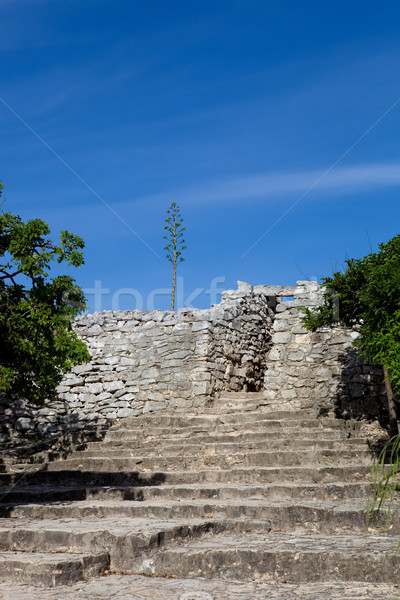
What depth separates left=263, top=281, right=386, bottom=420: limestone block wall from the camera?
1207 cm

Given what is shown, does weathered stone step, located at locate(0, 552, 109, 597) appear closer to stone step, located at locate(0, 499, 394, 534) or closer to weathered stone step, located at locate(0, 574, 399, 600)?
weathered stone step, located at locate(0, 574, 399, 600)

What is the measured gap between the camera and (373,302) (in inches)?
356

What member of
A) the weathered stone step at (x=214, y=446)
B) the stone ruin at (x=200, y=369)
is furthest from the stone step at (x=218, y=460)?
the stone ruin at (x=200, y=369)

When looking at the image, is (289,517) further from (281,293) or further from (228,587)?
(281,293)

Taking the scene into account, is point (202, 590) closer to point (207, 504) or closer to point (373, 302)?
point (207, 504)

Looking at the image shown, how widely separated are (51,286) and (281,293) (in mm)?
10145

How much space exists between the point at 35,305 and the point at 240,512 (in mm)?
3472

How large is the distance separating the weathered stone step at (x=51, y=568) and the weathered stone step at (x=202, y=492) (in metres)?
2.79

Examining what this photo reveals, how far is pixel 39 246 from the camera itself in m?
7.56

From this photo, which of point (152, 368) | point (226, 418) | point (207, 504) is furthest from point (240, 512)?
point (152, 368)

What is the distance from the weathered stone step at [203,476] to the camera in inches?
340

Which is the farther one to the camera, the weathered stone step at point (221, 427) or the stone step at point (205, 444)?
the weathered stone step at point (221, 427)

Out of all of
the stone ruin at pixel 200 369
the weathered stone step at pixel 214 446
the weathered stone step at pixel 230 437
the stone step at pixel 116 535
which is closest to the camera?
the stone step at pixel 116 535

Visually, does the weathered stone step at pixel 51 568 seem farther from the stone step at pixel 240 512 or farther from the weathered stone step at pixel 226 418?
the weathered stone step at pixel 226 418
